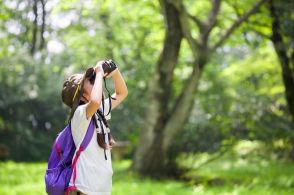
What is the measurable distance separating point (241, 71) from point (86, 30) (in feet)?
21.5

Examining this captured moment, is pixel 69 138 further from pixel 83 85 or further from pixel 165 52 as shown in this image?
pixel 165 52

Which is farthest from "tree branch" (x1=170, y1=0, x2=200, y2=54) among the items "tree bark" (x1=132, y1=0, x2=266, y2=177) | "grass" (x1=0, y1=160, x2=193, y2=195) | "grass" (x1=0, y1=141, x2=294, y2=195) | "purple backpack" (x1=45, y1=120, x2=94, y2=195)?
"purple backpack" (x1=45, y1=120, x2=94, y2=195)

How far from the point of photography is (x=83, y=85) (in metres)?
3.54

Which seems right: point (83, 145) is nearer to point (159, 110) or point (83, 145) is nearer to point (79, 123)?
point (79, 123)

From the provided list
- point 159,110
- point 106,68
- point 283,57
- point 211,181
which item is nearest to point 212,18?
point 159,110

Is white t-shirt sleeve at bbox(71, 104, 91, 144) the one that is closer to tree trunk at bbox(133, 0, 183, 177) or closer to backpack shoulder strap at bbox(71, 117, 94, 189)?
backpack shoulder strap at bbox(71, 117, 94, 189)

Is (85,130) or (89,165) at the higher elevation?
(85,130)

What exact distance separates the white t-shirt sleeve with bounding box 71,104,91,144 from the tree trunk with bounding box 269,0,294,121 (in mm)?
9113

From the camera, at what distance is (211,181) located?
10938 millimetres

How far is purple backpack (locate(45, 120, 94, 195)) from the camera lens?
135 inches

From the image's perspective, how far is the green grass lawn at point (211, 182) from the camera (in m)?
8.71

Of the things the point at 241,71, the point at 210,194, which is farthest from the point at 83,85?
the point at 241,71

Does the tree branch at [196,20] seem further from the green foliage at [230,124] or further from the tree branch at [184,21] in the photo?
the green foliage at [230,124]

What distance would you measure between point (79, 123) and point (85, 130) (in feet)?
0.20
